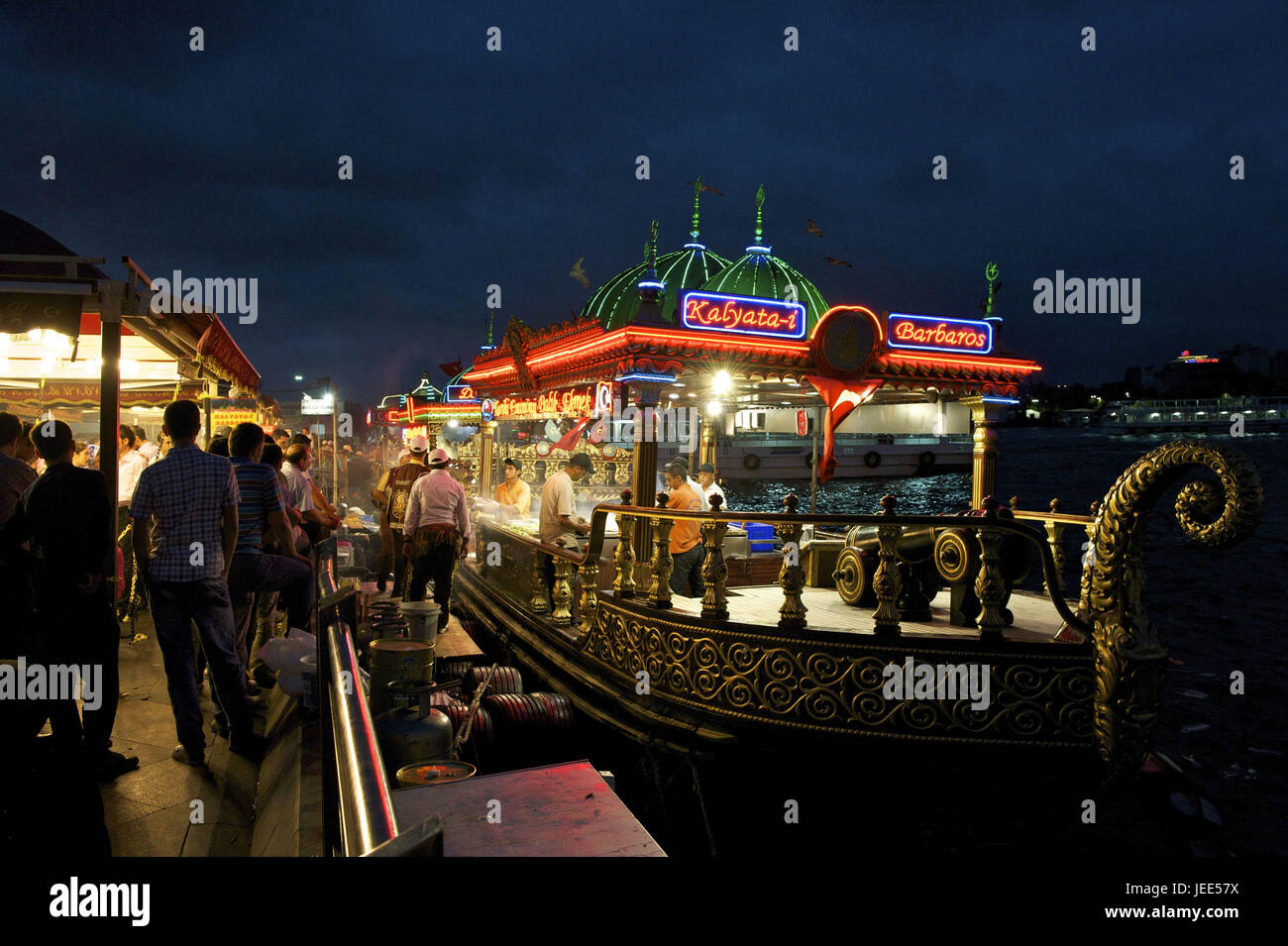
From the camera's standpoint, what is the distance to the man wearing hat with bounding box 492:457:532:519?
48.2 ft

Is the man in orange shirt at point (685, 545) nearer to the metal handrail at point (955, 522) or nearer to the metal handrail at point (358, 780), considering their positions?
the metal handrail at point (955, 522)

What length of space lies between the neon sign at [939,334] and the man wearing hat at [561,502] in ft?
19.5

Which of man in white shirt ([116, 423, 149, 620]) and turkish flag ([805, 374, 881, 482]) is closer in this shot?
man in white shirt ([116, 423, 149, 620])

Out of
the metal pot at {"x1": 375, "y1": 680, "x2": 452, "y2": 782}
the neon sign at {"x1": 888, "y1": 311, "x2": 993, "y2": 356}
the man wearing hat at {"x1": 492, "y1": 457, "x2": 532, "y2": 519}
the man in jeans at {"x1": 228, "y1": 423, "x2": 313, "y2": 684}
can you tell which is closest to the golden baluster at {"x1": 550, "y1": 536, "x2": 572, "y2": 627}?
the man in jeans at {"x1": 228, "y1": 423, "x2": 313, "y2": 684}

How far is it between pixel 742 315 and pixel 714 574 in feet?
18.3

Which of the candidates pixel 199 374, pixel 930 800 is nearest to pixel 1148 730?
pixel 930 800

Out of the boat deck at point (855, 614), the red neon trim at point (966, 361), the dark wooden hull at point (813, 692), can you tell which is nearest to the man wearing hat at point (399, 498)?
the boat deck at point (855, 614)

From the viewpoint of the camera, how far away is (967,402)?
44.7 feet

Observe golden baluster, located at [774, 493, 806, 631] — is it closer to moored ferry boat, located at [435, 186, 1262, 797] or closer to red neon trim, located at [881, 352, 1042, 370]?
moored ferry boat, located at [435, 186, 1262, 797]

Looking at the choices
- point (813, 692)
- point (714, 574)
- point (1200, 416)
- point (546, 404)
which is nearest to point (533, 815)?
point (813, 692)

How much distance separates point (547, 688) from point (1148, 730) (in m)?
6.32

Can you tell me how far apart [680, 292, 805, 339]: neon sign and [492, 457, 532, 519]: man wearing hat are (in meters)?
5.62

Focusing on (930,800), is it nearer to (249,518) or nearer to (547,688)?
(547,688)
